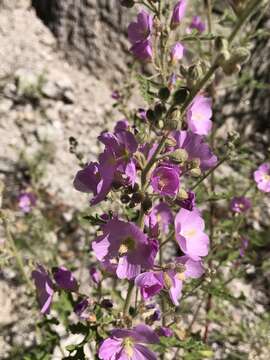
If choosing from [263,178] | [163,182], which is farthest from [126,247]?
[263,178]

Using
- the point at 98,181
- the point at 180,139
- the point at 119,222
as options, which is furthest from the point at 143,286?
the point at 180,139

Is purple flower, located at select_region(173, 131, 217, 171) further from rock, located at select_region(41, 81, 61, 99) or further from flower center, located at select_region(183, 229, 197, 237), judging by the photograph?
rock, located at select_region(41, 81, 61, 99)

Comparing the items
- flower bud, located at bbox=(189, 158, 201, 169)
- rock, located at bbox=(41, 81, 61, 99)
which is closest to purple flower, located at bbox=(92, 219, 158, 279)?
flower bud, located at bbox=(189, 158, 201, 169)

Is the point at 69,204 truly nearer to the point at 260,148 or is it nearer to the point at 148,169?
the point at 260,148

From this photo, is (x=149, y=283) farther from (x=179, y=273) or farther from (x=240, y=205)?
(x=240, y=205)

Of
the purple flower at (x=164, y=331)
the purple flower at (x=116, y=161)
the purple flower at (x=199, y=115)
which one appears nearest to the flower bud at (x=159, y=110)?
the purple flower at (x=116, y=161)
